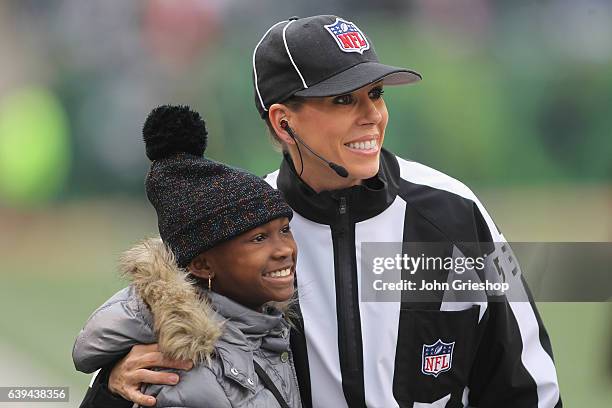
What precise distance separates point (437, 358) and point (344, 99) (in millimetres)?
513

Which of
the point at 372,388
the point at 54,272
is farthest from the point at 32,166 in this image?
the point at 372,388

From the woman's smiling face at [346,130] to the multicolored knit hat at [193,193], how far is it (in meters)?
0.22

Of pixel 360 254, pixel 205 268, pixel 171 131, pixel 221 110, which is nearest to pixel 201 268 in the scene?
pixel 205 268

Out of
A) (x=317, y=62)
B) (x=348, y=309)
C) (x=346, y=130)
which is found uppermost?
(x=317, y=62)

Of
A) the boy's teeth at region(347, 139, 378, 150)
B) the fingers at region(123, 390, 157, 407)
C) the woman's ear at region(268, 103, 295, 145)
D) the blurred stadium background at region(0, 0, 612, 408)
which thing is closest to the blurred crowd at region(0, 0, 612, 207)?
the blurred stadium background at region(0, 0, 612, 408)

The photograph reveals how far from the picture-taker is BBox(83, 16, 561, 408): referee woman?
169 cm

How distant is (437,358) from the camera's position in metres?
1.70

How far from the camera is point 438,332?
5.62 feet

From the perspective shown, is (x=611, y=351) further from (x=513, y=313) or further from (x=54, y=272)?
(x=54, y=272)

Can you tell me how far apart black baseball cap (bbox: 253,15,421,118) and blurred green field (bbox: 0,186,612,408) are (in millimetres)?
2011

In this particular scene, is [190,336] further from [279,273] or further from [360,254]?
[360,254]

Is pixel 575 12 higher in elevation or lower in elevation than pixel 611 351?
higher

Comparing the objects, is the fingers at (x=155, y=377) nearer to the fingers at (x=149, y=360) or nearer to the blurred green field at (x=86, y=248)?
the fingers at (x=149, y=360)

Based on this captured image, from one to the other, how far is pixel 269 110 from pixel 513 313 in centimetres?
61
